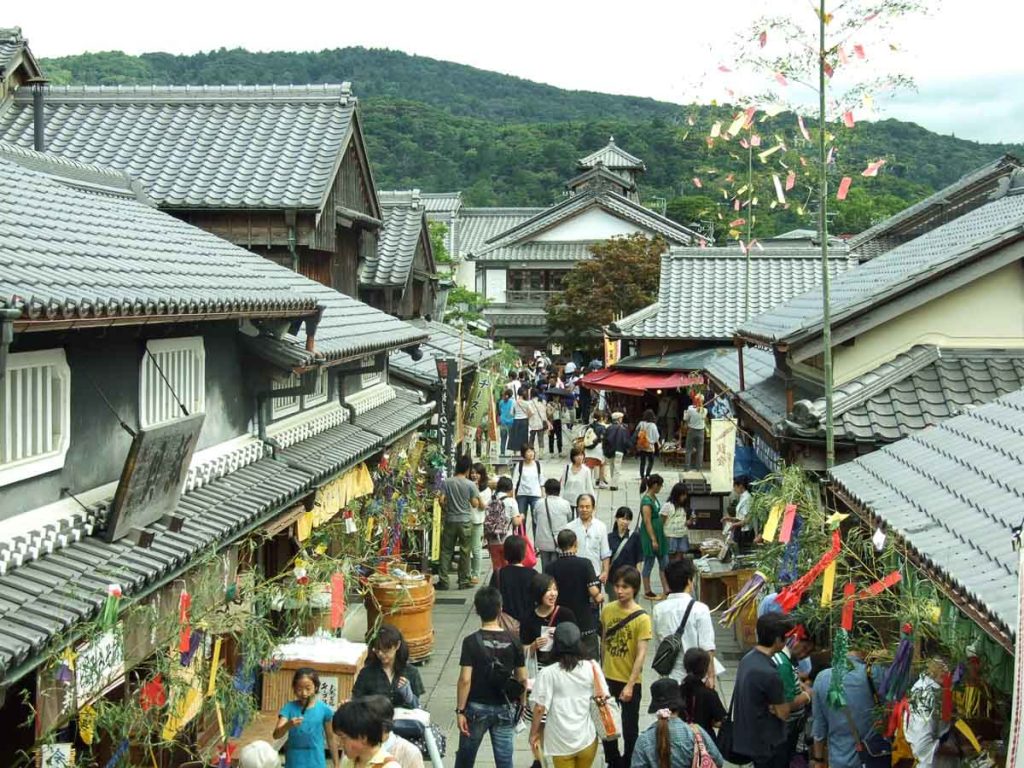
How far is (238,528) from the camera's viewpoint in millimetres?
9344

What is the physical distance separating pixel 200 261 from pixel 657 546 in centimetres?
769

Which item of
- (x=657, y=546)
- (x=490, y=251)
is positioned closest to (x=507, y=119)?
(x=490, y=251)

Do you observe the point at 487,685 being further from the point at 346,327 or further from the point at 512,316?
the point at 512,316

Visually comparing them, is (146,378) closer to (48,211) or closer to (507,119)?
(48,211)

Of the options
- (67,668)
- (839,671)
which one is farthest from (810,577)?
(67,668)

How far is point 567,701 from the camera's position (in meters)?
8.52

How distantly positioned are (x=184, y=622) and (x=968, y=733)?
5.00 meters

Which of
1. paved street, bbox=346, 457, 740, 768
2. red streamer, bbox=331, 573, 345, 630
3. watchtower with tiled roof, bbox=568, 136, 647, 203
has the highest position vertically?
watchtower with tiled roof, bbox=568, 136, 647, 203

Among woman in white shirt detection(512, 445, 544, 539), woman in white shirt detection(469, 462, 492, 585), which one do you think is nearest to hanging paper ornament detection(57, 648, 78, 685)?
woman in white shirt detection(469, 462, 492, 585)

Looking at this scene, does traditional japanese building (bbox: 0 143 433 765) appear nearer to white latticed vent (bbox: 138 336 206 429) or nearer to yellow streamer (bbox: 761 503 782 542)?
white latticed vent (bbox: 138 336 206 429)

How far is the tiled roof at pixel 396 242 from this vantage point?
28469 mm

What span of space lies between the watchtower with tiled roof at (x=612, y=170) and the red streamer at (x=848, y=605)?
5988 cm

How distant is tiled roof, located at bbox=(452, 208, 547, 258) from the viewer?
7238 centimetres

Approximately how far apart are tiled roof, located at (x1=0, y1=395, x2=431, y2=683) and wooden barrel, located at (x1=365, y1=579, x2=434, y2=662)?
59.9 inches
